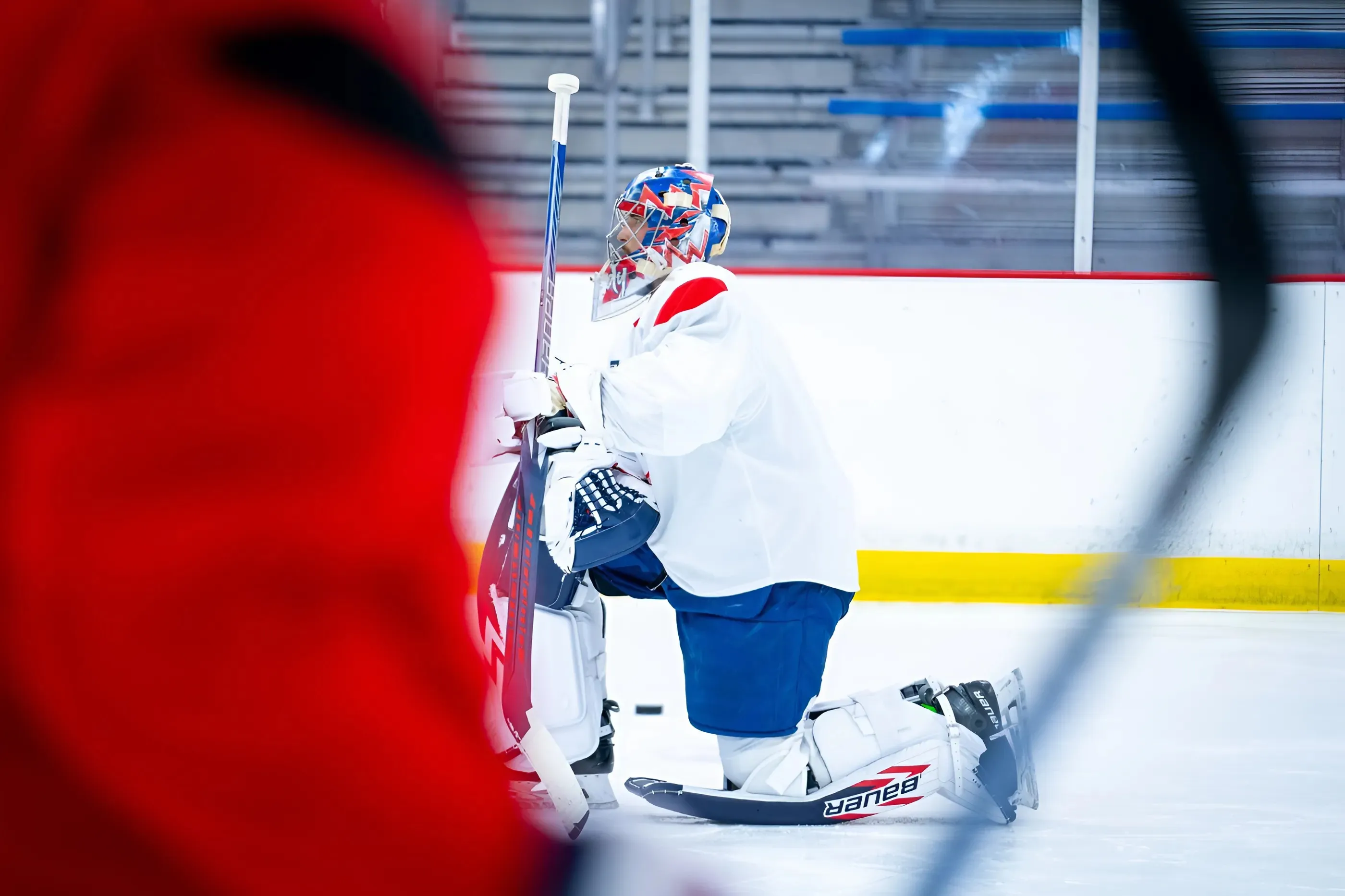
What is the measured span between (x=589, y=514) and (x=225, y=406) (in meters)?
1.41

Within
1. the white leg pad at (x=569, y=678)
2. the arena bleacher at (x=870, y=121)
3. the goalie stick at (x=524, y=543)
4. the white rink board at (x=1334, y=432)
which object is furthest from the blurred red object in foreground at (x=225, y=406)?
the arena bleacher at (x=870, y=121)

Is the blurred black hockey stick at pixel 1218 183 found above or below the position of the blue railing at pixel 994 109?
below

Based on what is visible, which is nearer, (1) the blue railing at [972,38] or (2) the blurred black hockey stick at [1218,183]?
(2) the blurred black hockey stick at [1218,183]

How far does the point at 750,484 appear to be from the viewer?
174 centimetres

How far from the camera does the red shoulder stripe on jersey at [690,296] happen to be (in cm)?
163

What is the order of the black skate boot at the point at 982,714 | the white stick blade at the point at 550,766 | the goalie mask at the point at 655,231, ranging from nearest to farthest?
the white stick blade at the point at 550,766
the black skate boot at the point at 982,714
the goalie mask at the point at 655,231

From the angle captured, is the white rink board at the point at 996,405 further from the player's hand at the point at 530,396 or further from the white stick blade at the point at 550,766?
the white stick blade at the point at 550,766

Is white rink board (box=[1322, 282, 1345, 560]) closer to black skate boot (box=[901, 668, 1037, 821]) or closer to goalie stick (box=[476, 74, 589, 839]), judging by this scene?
black skate boot (box=[901, 668, 1037, 821])

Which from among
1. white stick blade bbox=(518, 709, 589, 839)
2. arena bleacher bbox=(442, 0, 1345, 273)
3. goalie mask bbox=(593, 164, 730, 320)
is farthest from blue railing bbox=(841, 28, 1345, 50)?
white stick blade bbox=(518, 709, 589, 839)

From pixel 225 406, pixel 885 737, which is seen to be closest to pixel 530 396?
pixel 885 737

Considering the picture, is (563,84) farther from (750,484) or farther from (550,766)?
(550,766)

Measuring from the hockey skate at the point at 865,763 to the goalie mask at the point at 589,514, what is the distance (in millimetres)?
308

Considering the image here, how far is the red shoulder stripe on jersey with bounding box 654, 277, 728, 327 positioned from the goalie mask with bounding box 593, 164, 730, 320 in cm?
14

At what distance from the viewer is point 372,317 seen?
1.07 ft
